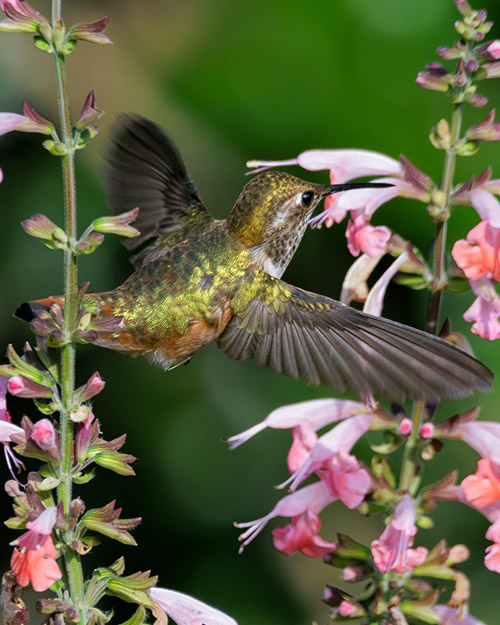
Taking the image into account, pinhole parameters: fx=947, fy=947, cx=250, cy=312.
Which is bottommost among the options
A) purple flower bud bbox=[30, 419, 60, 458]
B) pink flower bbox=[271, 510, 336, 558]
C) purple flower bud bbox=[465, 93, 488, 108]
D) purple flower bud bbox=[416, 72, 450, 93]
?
pink flower bbox=[271, 510, 336, 558]

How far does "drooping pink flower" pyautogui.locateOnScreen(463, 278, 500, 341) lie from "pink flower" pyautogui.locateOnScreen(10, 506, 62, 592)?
0.72m

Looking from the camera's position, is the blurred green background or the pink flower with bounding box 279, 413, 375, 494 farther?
the blurred green background

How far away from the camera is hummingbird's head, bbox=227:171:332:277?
1881 millimetres

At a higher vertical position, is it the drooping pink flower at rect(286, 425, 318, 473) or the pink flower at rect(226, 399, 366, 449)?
the pink flower at rect(226, 399, 366, 449)

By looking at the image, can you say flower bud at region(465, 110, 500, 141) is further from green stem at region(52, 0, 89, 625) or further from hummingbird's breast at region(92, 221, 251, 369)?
green stem at region(52, 0, 89, 625)

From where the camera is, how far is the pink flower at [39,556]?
3.73 feet

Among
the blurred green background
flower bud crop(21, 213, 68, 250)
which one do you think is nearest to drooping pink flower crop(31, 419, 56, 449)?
flower bud crop(21, 213, 68, 250)

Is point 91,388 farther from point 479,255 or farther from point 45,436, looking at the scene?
point 479,255

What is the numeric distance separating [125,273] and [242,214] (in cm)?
106

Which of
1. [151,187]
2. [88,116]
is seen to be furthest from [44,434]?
[151,187]

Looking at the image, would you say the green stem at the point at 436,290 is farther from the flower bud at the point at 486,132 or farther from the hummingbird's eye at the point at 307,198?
the hummingbird's eye at the point at 307,198

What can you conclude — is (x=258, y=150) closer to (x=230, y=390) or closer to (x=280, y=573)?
(x=230, y=390)

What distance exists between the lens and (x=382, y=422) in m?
1.52

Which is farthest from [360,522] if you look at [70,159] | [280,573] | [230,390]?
[70,159]
